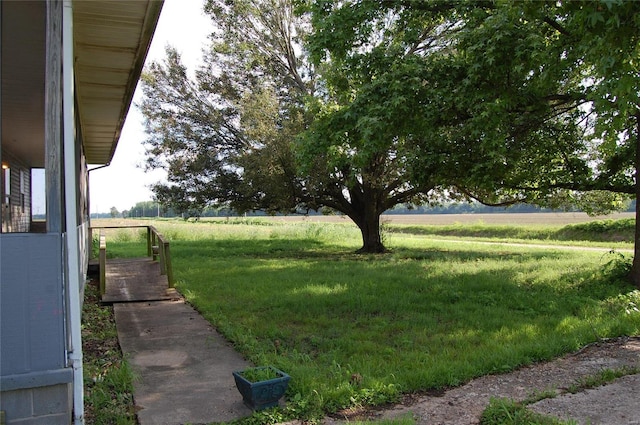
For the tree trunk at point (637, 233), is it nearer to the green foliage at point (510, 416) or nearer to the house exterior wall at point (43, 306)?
the green foliage at point (510, 416)

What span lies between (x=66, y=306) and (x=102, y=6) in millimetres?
2373

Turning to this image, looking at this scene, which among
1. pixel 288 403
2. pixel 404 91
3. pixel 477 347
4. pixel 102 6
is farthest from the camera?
pixel 404 91

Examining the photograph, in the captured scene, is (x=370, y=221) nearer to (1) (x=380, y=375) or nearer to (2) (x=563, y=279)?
(2) (x=563, y=279)

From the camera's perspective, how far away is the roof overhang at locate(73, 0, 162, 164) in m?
4.19

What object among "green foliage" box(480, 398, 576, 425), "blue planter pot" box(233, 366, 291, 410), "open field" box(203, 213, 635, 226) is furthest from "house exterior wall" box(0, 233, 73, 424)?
"open field" box(203, 213, 635, 226)

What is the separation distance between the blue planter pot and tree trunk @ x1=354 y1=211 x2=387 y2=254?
14964mm

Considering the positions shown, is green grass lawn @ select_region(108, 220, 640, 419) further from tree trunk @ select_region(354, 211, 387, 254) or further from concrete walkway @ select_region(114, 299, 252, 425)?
tree trunk @ select_region(354, 211, 387, 254)

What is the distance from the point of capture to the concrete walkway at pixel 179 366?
4234 millimetres

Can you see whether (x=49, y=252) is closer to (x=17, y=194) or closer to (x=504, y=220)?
(x=17, y=194)

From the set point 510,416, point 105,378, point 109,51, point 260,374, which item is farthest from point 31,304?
point 510,416

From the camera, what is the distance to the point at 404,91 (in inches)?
360

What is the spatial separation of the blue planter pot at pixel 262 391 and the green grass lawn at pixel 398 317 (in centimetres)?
17

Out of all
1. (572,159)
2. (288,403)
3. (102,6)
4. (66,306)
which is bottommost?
(288,403)

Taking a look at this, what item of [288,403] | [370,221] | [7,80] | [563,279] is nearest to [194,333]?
[288,403]
